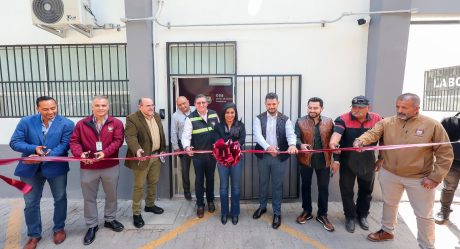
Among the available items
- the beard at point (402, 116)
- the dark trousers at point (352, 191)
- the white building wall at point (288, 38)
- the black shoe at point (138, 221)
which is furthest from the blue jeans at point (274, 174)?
the black shoe at point (138, 221)

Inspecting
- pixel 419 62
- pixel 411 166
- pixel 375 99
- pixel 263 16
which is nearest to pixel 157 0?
pixel 263 16

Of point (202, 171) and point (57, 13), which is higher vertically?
point (57, 13)

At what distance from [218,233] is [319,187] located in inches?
59.2

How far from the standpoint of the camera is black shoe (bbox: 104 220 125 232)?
11.5 ft

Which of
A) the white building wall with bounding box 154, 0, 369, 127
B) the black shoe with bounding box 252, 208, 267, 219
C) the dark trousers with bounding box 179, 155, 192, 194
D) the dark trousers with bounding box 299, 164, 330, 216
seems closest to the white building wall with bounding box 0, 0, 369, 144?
the white building wall with bounding box 154, 0, 369, 127

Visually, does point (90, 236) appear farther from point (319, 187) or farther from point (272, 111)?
point (319, 187)

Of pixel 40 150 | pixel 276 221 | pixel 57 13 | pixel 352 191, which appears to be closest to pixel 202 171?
pixel 276 221

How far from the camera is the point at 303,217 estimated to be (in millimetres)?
3727

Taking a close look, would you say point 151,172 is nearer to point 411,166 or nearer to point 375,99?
point 411,166

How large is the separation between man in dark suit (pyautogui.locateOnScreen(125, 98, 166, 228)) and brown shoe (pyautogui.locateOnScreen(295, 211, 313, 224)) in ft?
7.20

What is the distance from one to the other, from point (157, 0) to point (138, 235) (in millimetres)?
3549

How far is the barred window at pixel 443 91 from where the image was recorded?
17.2ft

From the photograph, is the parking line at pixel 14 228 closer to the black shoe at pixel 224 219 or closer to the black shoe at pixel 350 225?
the black shoe at pixel 224 219

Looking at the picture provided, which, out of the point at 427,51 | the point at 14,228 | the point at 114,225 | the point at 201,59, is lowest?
the point at 14,228
